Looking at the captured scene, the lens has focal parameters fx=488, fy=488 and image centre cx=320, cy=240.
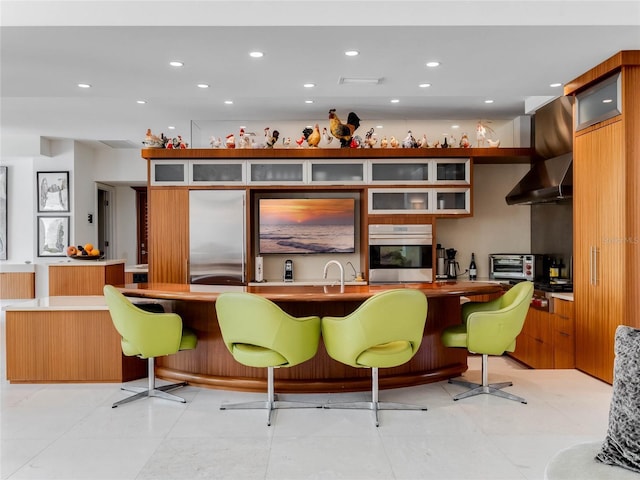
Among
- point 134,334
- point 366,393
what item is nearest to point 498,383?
point 366,393

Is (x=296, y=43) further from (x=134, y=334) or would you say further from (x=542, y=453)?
(x=542, y=453)

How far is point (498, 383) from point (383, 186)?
9.29 ft

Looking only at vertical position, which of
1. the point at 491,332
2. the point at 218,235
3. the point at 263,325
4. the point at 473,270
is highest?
the point at 218,235

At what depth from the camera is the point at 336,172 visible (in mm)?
6004

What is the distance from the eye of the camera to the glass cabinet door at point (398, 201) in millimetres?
6004

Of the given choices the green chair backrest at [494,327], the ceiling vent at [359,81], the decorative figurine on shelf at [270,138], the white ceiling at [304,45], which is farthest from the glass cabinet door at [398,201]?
the green chair backrest at [494,327]

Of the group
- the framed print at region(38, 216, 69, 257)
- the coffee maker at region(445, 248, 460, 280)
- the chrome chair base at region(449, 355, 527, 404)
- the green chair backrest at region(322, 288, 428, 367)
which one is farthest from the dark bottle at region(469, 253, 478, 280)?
the framed print at region(38, 216, 69, 257)

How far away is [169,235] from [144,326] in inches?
107

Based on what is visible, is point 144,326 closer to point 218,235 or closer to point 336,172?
point 218,235

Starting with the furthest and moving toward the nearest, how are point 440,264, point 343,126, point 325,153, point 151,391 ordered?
point 440,264, point 325,153, point 343,126, point 151,391

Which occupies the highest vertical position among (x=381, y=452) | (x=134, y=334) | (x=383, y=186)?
(x=383, y=186)

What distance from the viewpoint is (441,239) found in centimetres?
663

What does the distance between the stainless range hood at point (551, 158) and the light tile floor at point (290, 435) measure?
6.82 feet

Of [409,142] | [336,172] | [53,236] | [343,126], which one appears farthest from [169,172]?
[53,236]
